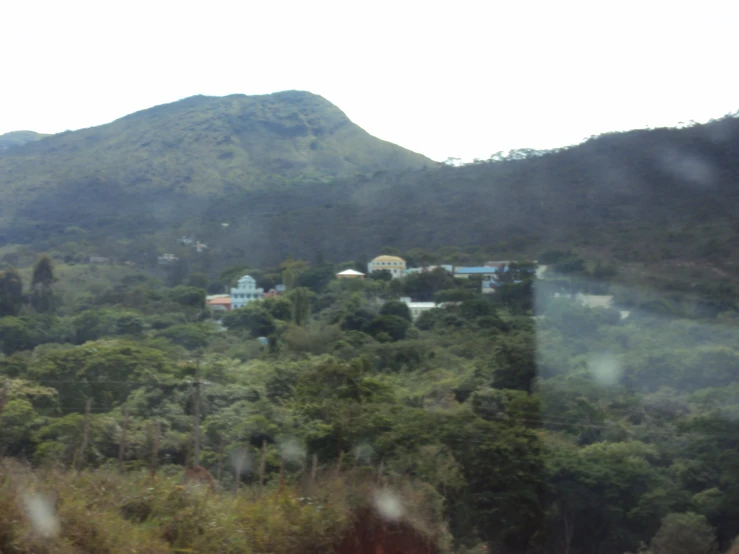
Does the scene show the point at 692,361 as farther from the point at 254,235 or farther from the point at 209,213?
the point at 209,213

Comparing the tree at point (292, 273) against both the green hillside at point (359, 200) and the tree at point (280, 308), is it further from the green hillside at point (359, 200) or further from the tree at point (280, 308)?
the tree at point (280, 308)

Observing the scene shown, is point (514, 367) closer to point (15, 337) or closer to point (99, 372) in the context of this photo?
point (99, 372)

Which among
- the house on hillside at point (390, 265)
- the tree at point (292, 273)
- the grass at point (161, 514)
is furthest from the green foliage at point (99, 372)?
the house on hillside at point (390, 265)

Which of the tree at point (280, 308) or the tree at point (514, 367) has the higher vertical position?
the tree at point (514, 367)

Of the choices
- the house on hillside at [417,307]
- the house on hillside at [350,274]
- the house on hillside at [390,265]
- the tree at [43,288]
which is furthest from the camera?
the house on hillside at [390,265]

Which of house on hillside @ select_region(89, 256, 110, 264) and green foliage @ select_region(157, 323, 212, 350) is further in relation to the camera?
house on hillside @ select_region(89, 256, 110, 264)

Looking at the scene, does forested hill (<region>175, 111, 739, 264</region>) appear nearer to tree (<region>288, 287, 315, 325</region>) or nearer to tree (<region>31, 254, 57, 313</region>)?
tree (<region>288, 287, 315, 325</region>)

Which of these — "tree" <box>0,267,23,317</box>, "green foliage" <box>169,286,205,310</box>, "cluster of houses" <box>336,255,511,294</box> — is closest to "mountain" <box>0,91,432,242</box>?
"cluster of houses" <box>336,255,511,294</box>

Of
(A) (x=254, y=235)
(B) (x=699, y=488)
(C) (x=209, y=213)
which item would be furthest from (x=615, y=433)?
(C) (x=209, y=213)
